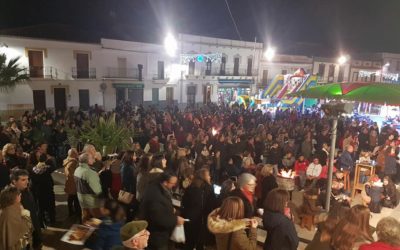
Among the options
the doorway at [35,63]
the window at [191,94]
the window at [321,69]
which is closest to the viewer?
the doorway at [35,63]

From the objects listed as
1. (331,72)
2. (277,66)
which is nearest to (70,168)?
(277,66)

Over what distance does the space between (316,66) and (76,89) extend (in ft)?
82.2

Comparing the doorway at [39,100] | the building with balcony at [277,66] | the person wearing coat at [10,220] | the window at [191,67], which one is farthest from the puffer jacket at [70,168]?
the building with balcony at [277,66]

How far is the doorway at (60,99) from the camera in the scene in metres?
21.4

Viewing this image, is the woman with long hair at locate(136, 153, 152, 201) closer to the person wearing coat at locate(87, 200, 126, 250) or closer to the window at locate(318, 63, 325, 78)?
the person wearing coat at locate(87, 200, 126, 250)

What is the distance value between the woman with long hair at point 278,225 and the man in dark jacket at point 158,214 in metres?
1.14

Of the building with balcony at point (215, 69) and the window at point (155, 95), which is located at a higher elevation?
the building with balcony at point (215, 69)

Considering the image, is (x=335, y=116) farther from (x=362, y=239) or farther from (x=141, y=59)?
(x=141, y=59)

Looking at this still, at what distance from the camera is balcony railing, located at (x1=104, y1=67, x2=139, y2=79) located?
23.6 metres

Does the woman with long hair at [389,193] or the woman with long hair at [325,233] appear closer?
the woman with long hair at [325,233]

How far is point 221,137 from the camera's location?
8984 mm

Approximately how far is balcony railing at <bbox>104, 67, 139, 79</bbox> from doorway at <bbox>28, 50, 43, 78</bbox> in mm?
4327

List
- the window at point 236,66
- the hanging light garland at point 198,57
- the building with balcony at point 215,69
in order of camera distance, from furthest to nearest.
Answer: the window at point 236,66 → the building with balcony at point 215,69 → the hanging light garland at point 198,57

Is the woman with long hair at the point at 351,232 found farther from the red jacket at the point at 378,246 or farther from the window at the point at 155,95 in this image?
the window at the point at 155,95
